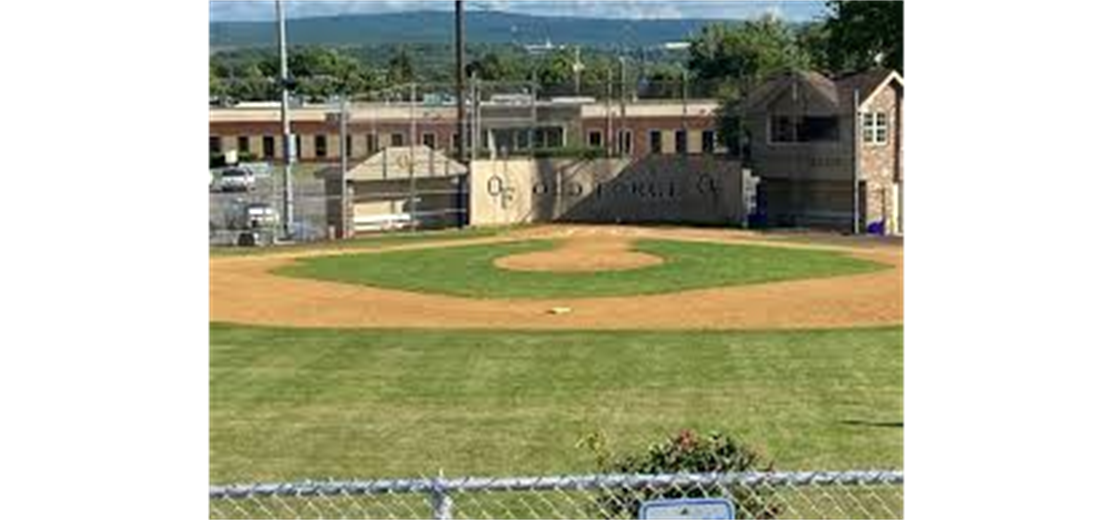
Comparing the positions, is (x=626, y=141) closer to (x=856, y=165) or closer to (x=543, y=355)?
(x=856, y=165)

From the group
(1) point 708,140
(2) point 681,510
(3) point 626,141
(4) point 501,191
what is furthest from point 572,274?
(1) point 708,140

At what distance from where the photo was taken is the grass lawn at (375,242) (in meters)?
43.1

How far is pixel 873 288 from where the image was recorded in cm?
3178

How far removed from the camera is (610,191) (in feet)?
168

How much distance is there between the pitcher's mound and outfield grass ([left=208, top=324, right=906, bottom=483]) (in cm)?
1045

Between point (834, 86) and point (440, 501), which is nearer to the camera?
point (440, 501)

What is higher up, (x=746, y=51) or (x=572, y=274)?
(x=746, y=51)

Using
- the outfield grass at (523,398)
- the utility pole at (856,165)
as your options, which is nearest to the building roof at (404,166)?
the utility pole at (856,165)

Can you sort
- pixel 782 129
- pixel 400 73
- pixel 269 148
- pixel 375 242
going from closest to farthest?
pixel 375 242 < pixel 782 129 < pixel 269 148 < pixel 400 73

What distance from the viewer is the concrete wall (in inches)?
1966

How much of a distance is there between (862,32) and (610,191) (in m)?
21.1

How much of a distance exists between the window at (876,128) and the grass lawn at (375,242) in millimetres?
12187
